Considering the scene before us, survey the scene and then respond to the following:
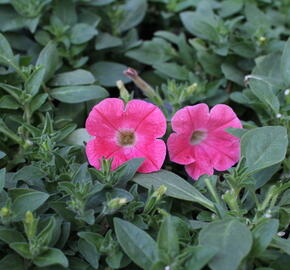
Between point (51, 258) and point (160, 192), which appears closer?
point (51, 258)

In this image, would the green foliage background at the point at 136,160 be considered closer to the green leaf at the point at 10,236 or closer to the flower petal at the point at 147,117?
the green leaf at the point at 10,236

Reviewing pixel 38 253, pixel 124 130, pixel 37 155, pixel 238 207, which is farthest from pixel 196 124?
pixel 38 253

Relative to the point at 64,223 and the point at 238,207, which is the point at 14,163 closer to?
the point at 64,223

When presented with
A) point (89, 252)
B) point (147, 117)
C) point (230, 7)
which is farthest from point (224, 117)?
point (230, 7)

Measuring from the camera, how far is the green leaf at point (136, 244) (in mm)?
1155

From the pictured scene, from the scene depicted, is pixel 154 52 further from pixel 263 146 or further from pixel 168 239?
pixel 168 239

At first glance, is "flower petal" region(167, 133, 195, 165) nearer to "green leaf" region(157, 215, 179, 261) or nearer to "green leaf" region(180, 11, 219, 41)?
"green leaf" region(157, 215, 179, 261)

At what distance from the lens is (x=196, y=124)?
5.17ft

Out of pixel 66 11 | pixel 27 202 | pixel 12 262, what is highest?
pixel 66 11

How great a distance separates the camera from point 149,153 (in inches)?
58.4

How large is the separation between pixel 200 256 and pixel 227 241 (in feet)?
0.25

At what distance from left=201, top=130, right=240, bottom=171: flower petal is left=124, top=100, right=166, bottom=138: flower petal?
0.67 ft

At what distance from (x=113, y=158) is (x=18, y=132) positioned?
38 centimetres

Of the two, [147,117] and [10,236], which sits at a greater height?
[147,117]
